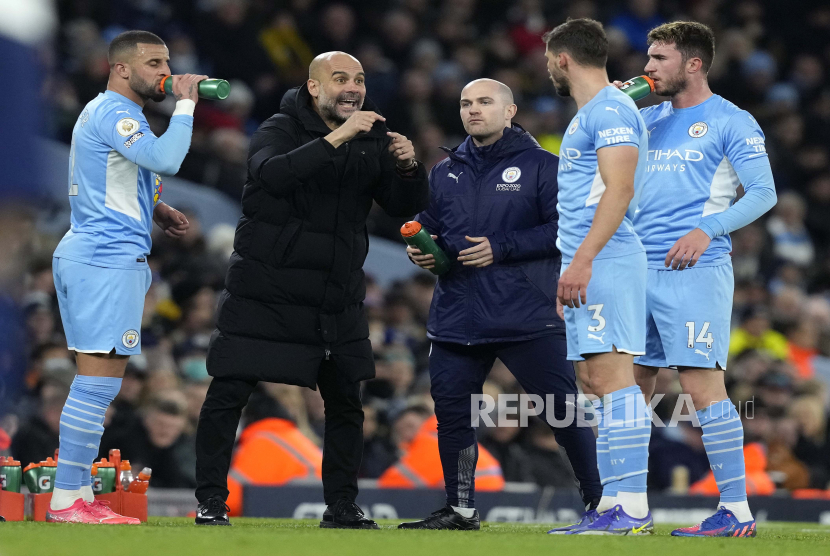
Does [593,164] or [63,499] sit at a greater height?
[593,164]

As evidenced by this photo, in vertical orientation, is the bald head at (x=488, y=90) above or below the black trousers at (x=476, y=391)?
above

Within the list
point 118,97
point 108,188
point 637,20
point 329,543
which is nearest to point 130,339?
point 108,188

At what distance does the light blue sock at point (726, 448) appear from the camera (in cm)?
498

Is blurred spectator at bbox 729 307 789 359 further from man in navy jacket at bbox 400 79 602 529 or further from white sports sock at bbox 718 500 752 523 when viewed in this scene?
white sports sock at bbox 718 500 752 523

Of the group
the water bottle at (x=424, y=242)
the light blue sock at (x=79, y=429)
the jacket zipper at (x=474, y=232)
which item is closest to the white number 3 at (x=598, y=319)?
the jacket zipper at (x=474, y=232)

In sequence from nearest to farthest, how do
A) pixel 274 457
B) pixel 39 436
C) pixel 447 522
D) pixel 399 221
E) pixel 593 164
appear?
pixel 593 164 → pixel 447 522 → pixel 39 436 → pixel 274 457 → pixel 399 221

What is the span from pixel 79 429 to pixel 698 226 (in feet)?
9.32

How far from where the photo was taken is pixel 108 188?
5098 millimetres

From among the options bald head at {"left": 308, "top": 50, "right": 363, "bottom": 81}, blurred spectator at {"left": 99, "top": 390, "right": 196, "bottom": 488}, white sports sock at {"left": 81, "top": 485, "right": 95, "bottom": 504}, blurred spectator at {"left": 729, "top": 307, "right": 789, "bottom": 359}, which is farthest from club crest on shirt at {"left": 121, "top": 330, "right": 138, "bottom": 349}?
blurred spectator at {"left": 729, "top": 307, "right": 789, "bottom": 359}

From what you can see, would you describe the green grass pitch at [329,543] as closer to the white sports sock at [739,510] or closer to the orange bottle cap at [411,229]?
the white sports sock at [739,510]

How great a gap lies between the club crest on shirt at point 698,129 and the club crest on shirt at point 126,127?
98.9 inches

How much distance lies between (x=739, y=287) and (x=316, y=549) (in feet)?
33.4

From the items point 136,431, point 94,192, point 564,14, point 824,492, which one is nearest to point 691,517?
point 824,492

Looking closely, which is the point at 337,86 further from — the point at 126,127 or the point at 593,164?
the point at 593,164
